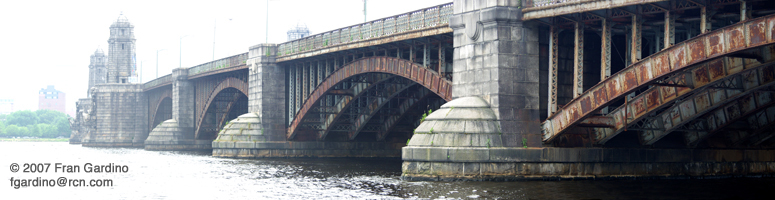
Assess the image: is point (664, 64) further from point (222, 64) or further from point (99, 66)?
point (99, 66)

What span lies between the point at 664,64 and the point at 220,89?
56.7m

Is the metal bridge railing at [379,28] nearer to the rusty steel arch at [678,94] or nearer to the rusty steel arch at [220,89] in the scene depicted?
the rusty steel arch at [678,94]

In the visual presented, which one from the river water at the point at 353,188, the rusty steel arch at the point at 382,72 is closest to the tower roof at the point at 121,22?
the rusty steel arch at the point at 382,72

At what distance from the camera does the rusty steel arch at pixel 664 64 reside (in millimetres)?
24719

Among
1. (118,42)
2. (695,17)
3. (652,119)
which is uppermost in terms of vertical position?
(118,42)

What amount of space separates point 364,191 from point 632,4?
38.6 feet

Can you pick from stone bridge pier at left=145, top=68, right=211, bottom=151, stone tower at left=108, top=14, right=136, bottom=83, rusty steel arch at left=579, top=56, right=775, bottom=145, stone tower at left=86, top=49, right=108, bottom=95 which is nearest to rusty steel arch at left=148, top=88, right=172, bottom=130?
stone tower at left=108, top=14, right=136, bottom=83

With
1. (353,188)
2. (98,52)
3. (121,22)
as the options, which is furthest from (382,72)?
(98,52)

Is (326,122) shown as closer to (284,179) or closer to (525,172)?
(284,179)

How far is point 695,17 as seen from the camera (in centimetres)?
2925

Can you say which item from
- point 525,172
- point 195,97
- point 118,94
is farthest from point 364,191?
point 118,94

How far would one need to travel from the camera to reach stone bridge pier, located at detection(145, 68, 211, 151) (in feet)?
297

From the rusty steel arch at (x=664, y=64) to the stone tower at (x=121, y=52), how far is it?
10322cm

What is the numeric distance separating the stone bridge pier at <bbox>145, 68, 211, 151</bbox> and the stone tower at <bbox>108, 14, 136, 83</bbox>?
37.1m
